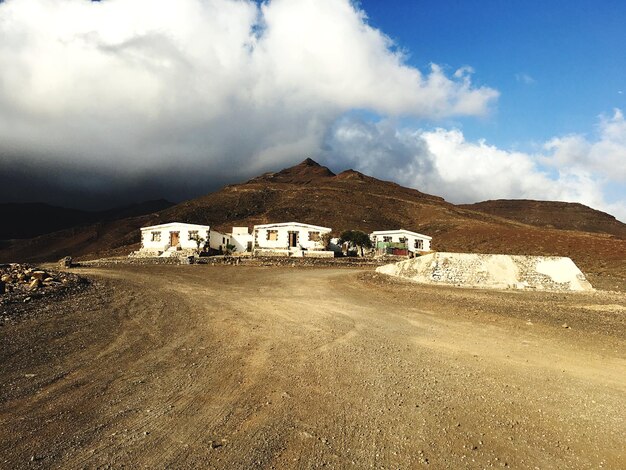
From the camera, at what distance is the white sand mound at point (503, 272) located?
21.5 meters

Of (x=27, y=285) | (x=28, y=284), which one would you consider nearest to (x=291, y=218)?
(x=28, y=284)

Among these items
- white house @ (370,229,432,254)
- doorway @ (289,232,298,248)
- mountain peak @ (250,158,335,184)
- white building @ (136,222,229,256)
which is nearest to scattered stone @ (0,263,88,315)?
→ white building @ (136,222,229,256)

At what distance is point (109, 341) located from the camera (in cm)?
892

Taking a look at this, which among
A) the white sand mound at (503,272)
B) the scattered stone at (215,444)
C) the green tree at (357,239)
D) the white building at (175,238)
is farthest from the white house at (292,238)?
the scattered stone at (215,444)

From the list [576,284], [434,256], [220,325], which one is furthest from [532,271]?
[220,325]

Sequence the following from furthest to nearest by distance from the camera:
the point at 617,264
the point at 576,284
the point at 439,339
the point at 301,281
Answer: the point at 617,264 < the point at 301,281 < the point at 576,284 < the point at 439,339

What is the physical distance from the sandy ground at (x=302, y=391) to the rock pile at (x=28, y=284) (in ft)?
5.26

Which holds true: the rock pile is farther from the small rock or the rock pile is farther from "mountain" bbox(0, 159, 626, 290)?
"mountain" bbox(0, 159, 626, 290)

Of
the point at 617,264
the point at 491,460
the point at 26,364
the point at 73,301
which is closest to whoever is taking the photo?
the point at 491,460

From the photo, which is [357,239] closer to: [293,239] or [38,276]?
[293,239]

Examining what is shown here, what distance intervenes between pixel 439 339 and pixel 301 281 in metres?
14.1

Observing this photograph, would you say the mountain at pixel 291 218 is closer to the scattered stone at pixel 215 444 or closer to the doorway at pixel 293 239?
the doorway at pixel 293 239

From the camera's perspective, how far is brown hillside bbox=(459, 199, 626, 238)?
155 metres

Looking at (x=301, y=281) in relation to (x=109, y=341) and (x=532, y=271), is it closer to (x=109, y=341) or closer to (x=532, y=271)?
(x=532, y=271)
